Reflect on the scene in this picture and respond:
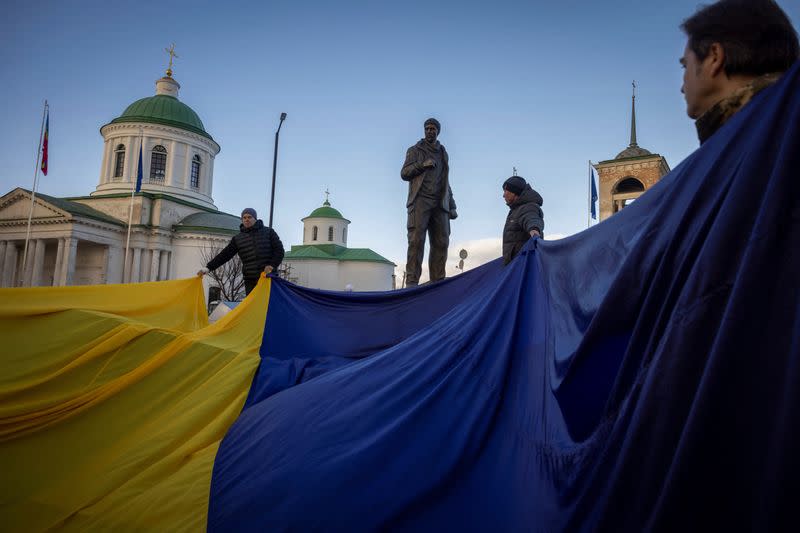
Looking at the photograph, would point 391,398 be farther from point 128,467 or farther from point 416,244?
point 416,244

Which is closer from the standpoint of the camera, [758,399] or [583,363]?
[758,399]

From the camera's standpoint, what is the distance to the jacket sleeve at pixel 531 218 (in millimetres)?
4921

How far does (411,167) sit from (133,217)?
40.3 metres

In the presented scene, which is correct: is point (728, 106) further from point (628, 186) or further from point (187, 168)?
point (187, 168)

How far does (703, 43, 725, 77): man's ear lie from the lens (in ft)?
4.75

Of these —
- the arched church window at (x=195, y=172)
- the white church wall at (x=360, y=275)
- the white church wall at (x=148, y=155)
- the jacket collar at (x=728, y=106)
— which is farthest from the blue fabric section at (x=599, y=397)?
the white church wall at (x=360, y=275)

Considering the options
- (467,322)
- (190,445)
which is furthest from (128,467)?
(467,322)

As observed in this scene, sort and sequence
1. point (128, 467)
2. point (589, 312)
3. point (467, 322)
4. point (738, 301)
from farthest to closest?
point (467, 322)
point (128, 467)
point (589, 312)
point (738, 301)

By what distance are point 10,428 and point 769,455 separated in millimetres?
3798

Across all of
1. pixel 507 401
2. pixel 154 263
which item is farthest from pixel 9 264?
pixel 507 401

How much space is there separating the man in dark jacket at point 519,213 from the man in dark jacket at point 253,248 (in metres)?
3.45

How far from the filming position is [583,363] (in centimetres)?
187

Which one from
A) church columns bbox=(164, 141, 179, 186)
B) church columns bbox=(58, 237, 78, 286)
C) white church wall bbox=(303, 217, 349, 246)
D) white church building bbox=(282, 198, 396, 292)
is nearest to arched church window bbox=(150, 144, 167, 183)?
church columns bbox=(164, 141, 179, 186)

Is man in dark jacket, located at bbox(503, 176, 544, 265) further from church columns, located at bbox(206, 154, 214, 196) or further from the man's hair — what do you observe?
church columns, located at bbox(206, 154, 214, 196)
